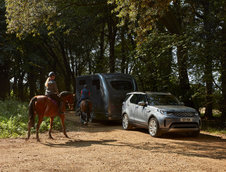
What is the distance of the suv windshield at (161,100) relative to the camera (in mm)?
11622

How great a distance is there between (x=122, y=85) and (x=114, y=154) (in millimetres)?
8552

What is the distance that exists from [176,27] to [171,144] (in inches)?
297

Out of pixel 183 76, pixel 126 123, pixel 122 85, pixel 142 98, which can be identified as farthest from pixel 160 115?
pixel 122 85

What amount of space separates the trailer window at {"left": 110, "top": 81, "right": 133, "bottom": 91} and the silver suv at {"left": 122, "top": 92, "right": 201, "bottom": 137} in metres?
Result: 2.94

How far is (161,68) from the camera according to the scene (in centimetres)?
1571

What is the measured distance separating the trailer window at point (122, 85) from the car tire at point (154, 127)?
486 centimetres

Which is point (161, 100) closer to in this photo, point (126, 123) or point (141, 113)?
point (141, 113)

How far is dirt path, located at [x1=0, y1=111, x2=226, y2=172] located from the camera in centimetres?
628

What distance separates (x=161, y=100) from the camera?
38.8 ft

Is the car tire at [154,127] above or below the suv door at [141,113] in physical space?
below

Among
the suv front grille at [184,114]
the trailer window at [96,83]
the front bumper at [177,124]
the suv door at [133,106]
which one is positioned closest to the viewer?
the front bumper at [177,124]

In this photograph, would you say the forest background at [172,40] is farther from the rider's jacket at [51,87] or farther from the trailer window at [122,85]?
the rider's jacket at [51,87]

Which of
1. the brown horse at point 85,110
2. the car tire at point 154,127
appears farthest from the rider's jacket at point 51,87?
the brown horse at point 85,110

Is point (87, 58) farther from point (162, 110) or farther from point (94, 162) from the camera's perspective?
point (94, 162)
